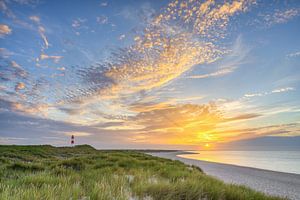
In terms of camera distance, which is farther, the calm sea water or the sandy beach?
the calm sea water

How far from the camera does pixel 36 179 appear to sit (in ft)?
15.6

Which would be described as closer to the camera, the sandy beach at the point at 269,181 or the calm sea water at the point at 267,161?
the sandy beach at the point at 269,181

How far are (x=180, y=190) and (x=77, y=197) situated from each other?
200cm

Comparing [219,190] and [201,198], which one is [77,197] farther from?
[219,190]

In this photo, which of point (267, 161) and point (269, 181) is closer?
point (269, 181)

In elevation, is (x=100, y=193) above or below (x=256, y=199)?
above

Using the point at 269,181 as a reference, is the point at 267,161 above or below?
below

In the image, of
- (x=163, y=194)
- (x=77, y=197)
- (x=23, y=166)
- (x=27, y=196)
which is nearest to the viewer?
(x=27, y=196)

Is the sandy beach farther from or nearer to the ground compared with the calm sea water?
farther from the ground

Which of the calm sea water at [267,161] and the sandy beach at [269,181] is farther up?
the sandy beach at [269,181]

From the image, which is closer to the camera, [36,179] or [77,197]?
[77,197]

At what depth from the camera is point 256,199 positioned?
518 cm

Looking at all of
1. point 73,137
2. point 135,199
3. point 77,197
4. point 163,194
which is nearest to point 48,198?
point 77,197

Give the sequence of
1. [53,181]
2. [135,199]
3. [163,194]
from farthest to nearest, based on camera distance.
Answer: [53,181] < [163,194] < [135,199]
